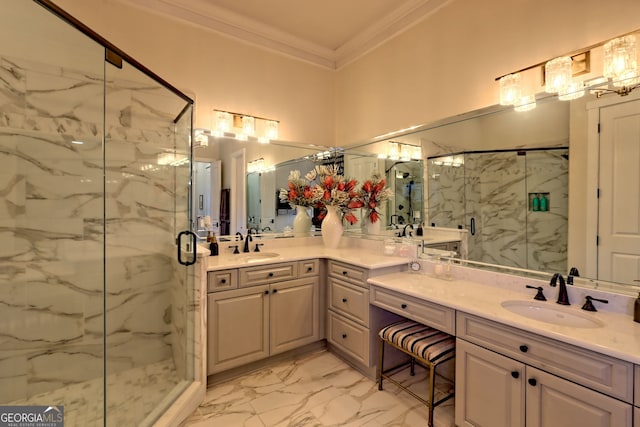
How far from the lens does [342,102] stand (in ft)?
11.2

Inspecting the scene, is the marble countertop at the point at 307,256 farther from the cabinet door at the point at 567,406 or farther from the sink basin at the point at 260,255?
the cabinet door at the point at 567,406

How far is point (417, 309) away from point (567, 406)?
0.79m

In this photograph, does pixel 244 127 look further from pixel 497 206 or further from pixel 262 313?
pixel 497 206

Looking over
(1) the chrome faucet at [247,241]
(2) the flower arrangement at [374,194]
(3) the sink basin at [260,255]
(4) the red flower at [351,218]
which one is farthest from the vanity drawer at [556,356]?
(1) the chrome faucet at [247,241]

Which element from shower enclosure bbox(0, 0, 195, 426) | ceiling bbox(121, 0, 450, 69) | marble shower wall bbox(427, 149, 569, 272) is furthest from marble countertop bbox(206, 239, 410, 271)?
ceiling bbox(121, 0, 450, 69)

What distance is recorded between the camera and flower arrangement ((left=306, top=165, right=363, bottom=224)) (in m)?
2.88

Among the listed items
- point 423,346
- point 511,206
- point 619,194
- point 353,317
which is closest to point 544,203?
point 511,206

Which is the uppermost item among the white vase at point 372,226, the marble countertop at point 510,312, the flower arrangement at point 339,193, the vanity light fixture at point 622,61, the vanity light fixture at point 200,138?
the vanity light fixture at point 622,61

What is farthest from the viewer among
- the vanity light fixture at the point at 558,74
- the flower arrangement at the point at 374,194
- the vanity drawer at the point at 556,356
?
the flower arrangement at the point at 374,194

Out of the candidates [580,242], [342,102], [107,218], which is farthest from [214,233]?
[580,242]

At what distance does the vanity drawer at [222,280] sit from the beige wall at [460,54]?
1.90 m

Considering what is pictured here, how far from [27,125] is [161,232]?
3.56 feet

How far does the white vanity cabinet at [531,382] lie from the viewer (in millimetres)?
1124

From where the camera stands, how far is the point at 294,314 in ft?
8.28
